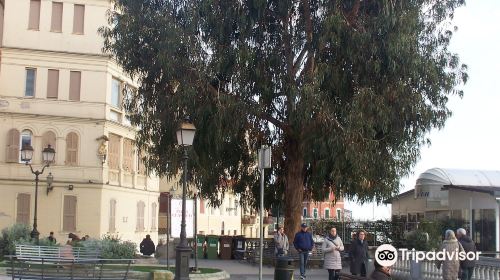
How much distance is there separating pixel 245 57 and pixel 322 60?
263 centimetres

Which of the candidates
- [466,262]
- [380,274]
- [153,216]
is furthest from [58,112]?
[380,274]

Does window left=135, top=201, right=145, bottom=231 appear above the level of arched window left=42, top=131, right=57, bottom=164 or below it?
below

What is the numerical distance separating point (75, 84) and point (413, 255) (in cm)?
2257

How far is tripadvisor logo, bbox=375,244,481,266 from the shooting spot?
530 inches

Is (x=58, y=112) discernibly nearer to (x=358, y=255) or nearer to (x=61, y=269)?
(x=61, y=269)

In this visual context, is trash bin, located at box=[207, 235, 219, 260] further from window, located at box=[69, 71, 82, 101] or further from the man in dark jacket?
the man in dark jacket

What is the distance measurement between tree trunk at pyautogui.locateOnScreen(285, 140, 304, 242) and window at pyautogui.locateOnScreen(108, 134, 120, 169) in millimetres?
15445

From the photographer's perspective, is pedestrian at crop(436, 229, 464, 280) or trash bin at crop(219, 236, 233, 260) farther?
trash bin at crop(219, 236, 233, 260)

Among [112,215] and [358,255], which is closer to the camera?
[358,255]

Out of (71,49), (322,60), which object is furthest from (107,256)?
(71,49)

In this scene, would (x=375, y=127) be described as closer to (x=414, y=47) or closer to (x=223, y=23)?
(x=414, y=47)

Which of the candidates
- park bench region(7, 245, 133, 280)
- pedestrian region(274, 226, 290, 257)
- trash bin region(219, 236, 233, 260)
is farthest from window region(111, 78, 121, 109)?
park bench region(7, 245, 133, 280)

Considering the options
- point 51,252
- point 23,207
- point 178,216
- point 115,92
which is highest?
point 115,92

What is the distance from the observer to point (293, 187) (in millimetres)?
25516
